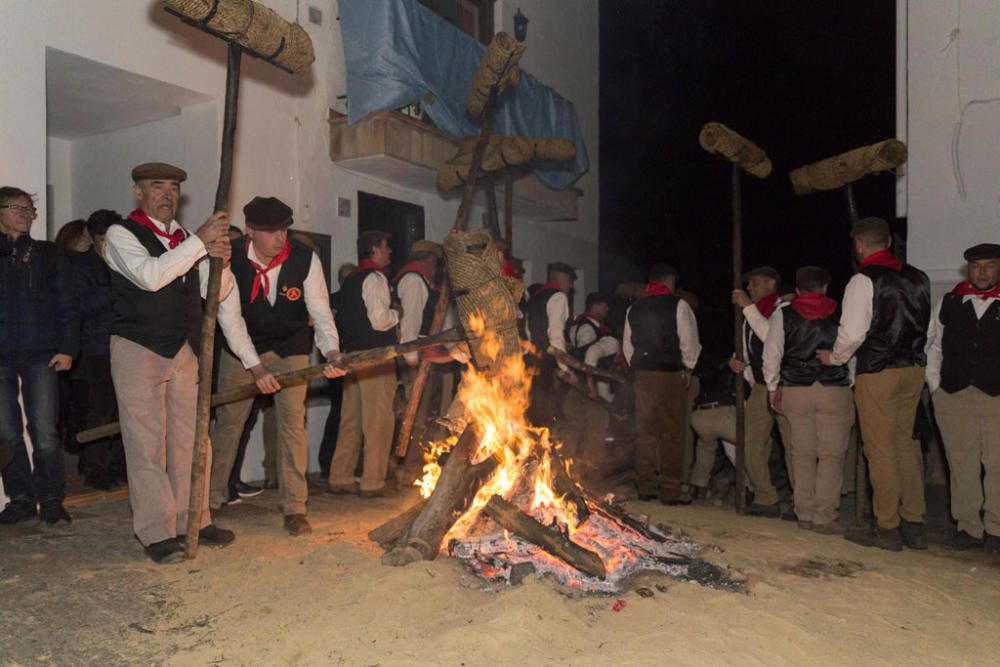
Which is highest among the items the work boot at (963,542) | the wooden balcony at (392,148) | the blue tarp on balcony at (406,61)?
the blue tarp on balcony at (406,61)

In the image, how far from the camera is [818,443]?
19.9ft

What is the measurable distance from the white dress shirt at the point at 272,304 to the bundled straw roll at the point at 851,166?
4267mm

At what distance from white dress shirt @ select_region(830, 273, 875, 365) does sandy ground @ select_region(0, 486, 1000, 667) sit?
1.61 m

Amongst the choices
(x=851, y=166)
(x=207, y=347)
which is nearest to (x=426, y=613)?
(x=207, y=347)

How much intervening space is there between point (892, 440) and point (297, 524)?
14.2 ft

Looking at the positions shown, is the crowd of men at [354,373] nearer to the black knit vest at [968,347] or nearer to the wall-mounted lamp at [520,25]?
the black knit vest at [968,347]

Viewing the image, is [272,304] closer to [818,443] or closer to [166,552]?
[166,552]

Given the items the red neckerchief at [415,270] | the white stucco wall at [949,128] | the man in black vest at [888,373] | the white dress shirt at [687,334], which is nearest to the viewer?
the man in black vest at [888,373]

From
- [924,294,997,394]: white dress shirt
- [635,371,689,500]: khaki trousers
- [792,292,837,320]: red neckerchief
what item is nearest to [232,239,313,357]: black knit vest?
[635,371,689,500]: khaki trousers

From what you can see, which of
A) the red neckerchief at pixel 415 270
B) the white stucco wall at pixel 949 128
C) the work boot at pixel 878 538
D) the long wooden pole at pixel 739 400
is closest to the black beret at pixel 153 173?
the red neckerchief at pixel 415 270

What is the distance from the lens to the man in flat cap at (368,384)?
685cm

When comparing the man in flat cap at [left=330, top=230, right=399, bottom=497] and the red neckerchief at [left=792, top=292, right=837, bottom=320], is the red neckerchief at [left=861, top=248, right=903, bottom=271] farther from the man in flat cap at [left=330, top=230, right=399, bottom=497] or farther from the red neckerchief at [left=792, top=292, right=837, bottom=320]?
the man in flat cap at [left=330, top=230, right=399, bottom=497]

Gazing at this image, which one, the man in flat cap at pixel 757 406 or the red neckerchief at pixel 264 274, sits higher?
the red neckerchief at pixel 264 274

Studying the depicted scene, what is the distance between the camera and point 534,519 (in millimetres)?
4461
